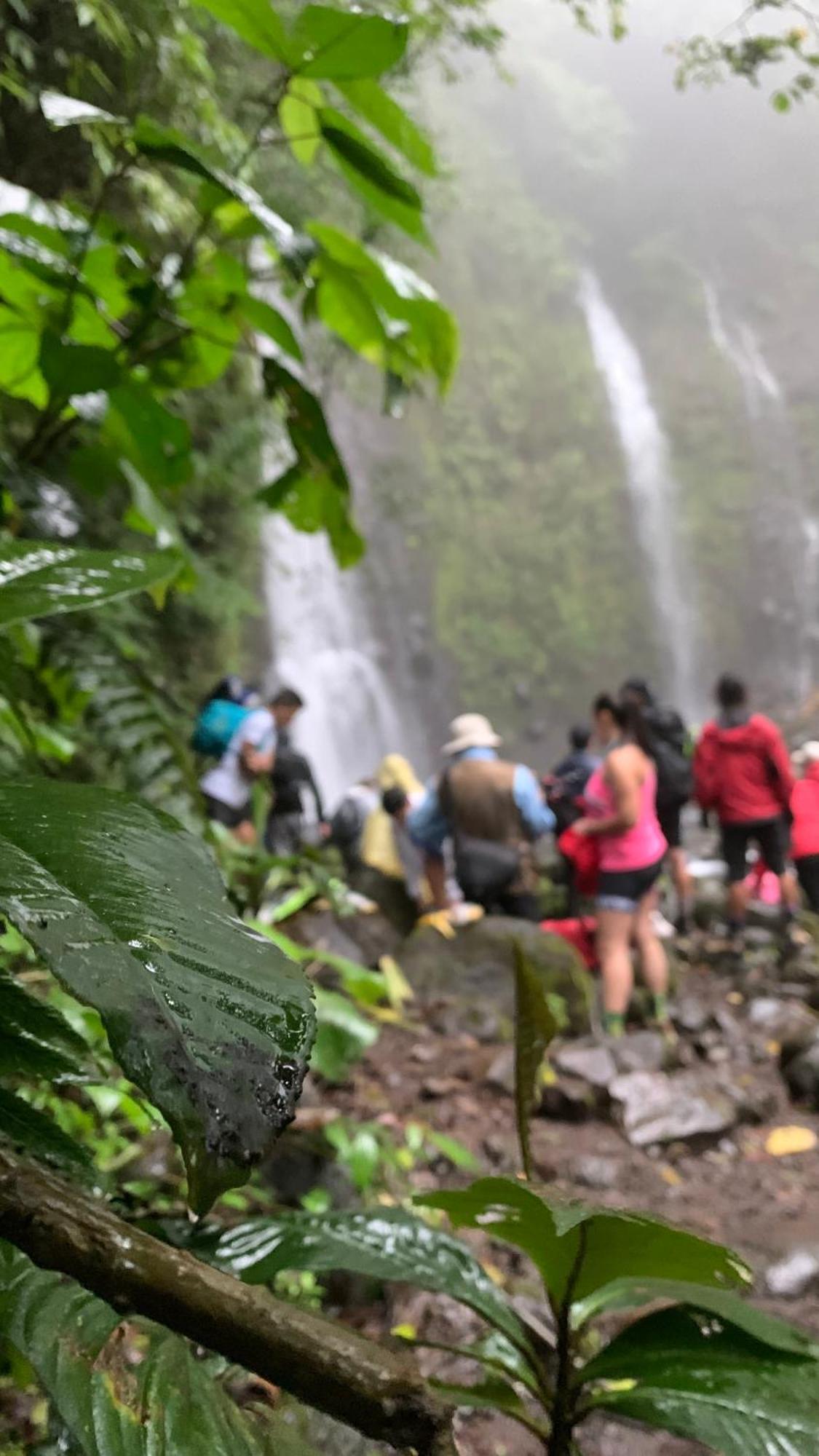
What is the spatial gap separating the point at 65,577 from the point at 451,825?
3.28 m

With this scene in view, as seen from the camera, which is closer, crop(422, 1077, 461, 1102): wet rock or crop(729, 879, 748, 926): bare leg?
crop(422, 1077, 461, 1102): wet rock

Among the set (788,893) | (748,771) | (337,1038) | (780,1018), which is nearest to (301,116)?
(337,1038)

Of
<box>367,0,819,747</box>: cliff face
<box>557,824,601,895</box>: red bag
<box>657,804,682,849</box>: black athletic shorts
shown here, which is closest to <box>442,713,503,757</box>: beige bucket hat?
<box>557,824,601,895</box>: red bag

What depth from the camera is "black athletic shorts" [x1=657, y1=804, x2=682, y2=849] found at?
4.54m

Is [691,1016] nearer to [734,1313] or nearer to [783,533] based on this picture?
[734,1313]

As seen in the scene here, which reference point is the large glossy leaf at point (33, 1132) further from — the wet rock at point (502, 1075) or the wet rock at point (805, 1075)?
the wet rock at point (805, 1075)

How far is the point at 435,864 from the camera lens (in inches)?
172

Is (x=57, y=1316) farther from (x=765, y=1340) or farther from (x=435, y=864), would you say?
(x=435, y=864)

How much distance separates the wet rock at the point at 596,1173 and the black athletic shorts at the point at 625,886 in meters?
1.36

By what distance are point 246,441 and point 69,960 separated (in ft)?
16.7

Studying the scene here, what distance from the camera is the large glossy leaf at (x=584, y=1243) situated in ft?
2.23

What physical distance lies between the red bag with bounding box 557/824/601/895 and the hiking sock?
1.67 ft

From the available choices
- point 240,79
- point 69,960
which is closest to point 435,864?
point 69,960

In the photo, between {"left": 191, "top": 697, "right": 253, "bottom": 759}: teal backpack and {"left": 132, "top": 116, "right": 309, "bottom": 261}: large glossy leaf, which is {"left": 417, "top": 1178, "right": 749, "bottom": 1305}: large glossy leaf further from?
{"left": 191, "top": 697, "right": 253, "bottom": 759}: teal backpack
